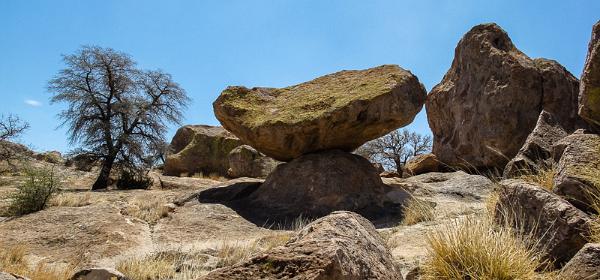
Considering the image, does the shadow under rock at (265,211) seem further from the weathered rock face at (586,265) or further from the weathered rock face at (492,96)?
the weathered rock face at (586,265)

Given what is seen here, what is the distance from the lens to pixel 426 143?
36812 mm

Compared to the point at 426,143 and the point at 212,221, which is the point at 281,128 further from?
the point at 426,143

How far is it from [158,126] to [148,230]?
11351mm

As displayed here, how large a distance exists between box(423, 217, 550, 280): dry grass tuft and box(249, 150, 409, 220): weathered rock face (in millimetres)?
6425

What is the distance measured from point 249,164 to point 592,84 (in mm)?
16275

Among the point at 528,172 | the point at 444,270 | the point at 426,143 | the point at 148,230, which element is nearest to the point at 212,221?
the point at 148,230

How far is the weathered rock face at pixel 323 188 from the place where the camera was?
1120 centimetres

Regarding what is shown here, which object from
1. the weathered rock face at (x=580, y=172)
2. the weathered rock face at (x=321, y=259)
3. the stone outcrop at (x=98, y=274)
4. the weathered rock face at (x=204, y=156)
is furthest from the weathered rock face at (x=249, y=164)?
the weathered rock face at (x=321, y=259)

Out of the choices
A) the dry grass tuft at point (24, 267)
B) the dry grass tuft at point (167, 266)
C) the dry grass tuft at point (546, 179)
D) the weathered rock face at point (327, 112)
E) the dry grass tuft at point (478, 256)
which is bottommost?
the dry grass tuft at point (24, 267)

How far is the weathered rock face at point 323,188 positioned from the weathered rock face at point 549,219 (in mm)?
5873

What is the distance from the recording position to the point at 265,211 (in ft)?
37.4

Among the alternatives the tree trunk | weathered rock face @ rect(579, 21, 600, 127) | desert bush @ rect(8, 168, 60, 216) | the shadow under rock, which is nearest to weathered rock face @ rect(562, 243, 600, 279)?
weathered rock face @ rect(579, 21, 600, 127)

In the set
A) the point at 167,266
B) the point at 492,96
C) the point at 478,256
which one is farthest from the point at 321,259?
the point at 492,96

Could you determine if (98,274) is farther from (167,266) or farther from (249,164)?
(249,164)
